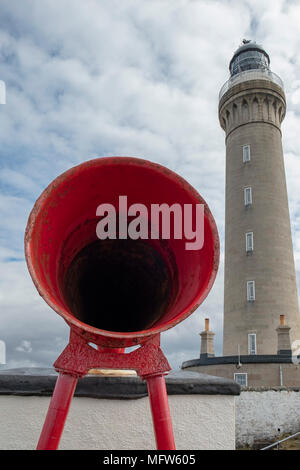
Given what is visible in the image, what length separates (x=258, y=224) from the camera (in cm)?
1972

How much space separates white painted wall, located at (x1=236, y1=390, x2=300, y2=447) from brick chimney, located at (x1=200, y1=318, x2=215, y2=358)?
5.50 meters

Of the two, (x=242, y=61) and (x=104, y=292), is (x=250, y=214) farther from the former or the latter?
(x=104, y=292)

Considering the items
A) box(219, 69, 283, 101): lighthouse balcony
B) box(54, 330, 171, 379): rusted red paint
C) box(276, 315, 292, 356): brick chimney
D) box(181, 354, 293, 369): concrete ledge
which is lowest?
box(54, 330, 171, 379): rusted red paint

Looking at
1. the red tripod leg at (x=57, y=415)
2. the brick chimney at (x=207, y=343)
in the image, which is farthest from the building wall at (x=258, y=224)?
the red tripod leg at (x=57, y=415)

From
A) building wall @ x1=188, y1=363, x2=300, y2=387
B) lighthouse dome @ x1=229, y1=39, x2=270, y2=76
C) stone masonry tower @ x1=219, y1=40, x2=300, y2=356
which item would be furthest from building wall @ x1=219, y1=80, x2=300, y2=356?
lighthouse dome @ x1=229, y1=39, x2=270, y2=76

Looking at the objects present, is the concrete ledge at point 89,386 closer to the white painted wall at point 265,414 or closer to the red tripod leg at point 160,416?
the red tripod leg at point 160,416

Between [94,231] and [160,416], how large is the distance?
130 centimetres

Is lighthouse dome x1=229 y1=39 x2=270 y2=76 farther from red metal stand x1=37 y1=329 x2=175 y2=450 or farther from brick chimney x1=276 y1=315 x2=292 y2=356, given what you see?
red metal stand x1=37 y1=329 x2=175 y2=450

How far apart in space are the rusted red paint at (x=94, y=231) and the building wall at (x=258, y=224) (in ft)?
55.2

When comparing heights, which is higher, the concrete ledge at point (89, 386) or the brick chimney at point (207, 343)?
the brick chimney at point (207, 343)

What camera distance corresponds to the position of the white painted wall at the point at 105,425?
3.47 m

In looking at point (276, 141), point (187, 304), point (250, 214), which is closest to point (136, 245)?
point (187, 304)

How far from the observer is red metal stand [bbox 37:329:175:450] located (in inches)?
83.5

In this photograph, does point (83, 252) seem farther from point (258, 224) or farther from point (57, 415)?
point (258, 224)
